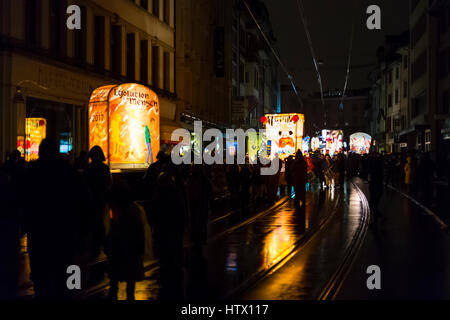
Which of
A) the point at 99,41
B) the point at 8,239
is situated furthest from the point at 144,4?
the point at 8,239

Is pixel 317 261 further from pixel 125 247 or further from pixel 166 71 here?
pixel 166 71

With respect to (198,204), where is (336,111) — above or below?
above

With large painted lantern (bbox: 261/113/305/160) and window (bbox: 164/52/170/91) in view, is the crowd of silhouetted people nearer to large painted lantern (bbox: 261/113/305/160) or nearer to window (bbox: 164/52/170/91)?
large painted lantern (bbox: 261/113/305/160)

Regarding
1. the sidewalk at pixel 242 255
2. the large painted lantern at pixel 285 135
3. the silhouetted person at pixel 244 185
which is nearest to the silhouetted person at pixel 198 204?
the sidewalk at pixel 242 255

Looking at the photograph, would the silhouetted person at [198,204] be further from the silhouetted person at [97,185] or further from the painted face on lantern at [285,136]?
the painted face on lantern at [285,136]

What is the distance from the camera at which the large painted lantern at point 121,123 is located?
16891 millimetres

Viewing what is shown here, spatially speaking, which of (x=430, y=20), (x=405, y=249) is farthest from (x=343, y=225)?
(x=430, y=20)

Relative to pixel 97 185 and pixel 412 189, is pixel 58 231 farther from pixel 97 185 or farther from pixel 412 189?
pixel 412 189

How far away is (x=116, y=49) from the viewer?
92.9ft

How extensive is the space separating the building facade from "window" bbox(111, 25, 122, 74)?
43 mm

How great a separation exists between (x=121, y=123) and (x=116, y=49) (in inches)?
475

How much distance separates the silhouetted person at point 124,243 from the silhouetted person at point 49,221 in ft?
2.75

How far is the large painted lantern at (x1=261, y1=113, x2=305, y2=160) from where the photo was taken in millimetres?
32781

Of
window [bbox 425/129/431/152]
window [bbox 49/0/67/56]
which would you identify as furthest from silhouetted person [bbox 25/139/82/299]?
window [bbox 425/129/431/152]
